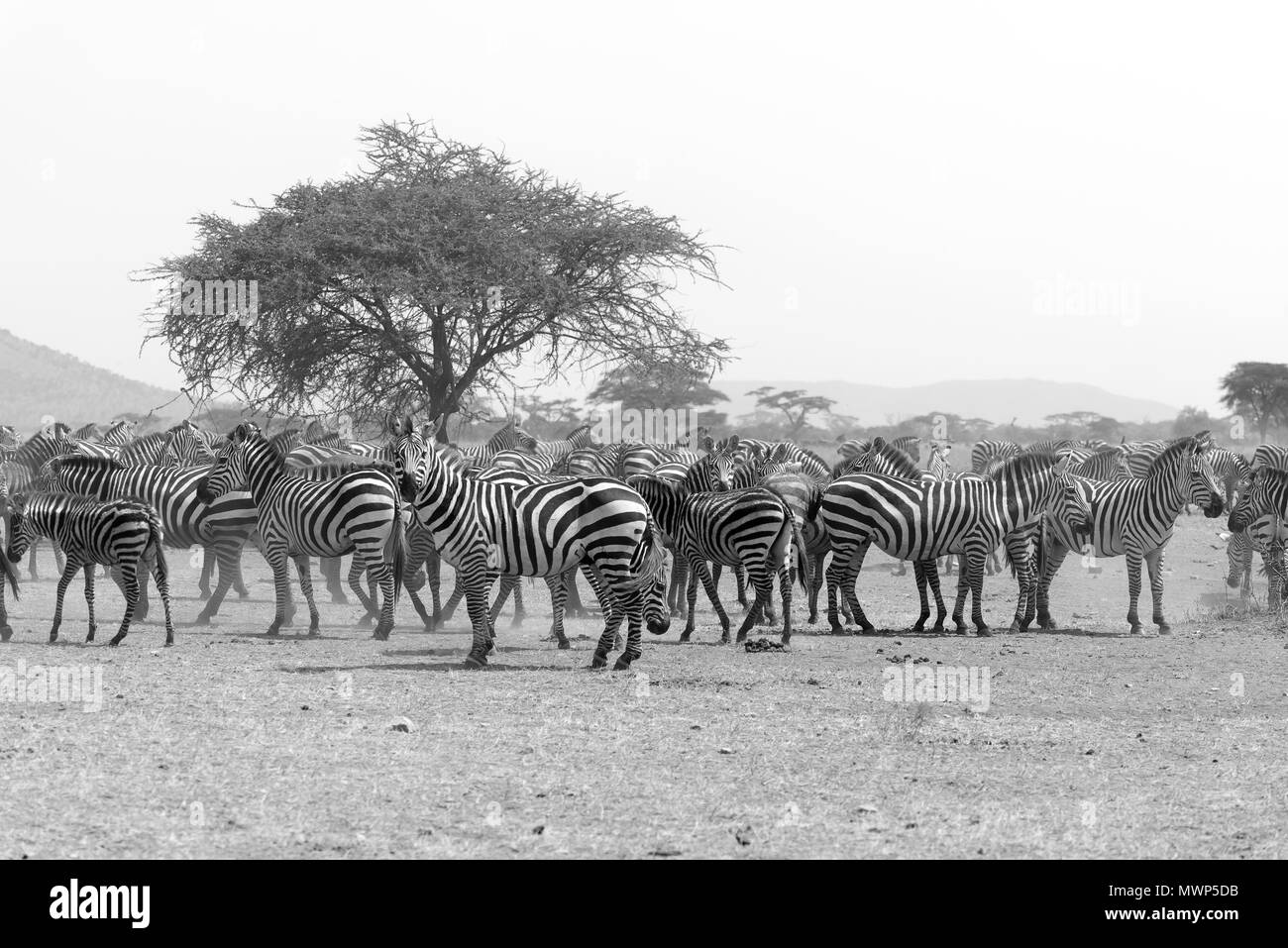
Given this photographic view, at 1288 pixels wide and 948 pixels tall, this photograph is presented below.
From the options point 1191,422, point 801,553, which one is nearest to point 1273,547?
point 801,553

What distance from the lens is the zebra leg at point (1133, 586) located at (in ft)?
49.5

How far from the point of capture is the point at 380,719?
9.15 metres

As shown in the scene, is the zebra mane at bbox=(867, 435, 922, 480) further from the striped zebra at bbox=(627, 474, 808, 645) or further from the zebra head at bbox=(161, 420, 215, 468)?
the zebra head at bbox=(161, 420, 215, 468)

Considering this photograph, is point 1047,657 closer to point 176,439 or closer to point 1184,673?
point 1184,673

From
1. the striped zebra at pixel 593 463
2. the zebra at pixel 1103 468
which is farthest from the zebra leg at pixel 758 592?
the zebra at pixel 1103 468

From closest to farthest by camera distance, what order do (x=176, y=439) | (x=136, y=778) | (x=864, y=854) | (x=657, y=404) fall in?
(x=864, y=854), (x=136, y=778), (x=176, y=439), (x=657, y=404)

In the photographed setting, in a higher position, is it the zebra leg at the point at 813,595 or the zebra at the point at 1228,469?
the zebra at the point at 1228,469

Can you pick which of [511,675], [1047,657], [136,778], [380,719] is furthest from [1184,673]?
[136,778]

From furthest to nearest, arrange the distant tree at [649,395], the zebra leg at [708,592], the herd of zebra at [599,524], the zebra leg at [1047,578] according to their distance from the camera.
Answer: the distant tree at [649,395], the zebra leg at [1047,578], the zebra leg at [708,592], the herd of zebra at [599,524]

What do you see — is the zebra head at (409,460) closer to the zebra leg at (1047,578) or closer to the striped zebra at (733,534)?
the striped zebra at (733,534)

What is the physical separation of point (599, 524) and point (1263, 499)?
8.84 m

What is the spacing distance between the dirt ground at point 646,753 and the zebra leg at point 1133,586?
4.69ft

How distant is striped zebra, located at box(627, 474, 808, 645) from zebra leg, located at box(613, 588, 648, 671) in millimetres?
2144
